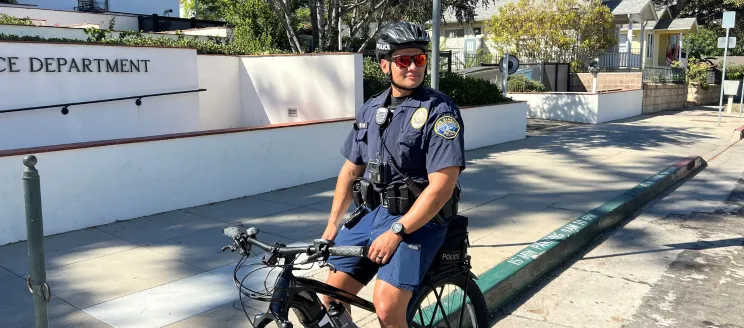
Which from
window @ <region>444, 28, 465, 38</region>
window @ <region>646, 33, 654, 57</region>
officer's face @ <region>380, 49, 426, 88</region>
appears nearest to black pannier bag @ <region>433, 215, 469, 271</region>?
officer's face @ <region>380, 49, 426, 88</region>

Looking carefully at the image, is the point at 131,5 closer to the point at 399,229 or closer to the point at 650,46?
the point at 650,46

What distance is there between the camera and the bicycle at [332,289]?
2.39 m

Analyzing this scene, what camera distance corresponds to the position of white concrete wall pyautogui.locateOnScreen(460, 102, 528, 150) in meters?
11.7

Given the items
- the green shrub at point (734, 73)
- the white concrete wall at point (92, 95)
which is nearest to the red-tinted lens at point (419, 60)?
the white concrete wall at point (92, 95)

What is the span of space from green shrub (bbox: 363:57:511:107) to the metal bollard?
908cm

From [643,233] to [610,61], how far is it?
1890 centimetres

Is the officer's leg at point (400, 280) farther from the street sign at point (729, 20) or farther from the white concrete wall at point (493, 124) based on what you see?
the street sign at point (729, 20)

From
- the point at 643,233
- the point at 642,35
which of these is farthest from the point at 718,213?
the point at 642,35

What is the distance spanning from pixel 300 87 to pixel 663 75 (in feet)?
58.5

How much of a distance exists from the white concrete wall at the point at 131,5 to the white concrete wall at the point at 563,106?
59.8ft

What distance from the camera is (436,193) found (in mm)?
2541

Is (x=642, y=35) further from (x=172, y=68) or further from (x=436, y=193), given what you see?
(x=436, y=193)

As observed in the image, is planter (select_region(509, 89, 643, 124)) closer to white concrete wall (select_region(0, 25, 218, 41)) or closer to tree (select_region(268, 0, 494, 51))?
tree (select_region(268, 0, 494, 51))

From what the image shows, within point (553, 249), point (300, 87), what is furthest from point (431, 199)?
point (300, 87)
